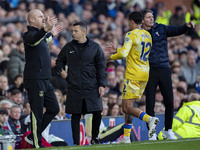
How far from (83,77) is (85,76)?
4 cm

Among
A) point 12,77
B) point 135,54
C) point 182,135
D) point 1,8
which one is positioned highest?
point 1,8

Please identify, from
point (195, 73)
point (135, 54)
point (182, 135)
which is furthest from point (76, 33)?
point (195, 73)

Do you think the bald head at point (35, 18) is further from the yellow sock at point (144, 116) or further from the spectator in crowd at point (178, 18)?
the spectator in crowd at point (178, 18)

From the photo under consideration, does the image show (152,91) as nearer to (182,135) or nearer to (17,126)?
(182,135)

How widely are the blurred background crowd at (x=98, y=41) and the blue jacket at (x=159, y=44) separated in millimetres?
622

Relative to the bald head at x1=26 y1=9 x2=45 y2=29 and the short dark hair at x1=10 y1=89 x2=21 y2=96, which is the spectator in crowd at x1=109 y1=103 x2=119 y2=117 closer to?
the short dark hair at x1=10 y1=89 x2=21 y2=96

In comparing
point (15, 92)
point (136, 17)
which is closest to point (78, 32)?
point (136, 17)

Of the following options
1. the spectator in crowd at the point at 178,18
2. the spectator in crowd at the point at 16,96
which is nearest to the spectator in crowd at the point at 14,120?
the spectator in crowd at the point at 16,96

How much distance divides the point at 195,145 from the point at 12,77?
556 centimetres

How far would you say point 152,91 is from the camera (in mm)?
7836

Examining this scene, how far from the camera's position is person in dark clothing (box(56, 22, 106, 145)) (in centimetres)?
743

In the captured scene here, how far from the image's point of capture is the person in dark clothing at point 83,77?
24.4 ft

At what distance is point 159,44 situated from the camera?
25.8 ft

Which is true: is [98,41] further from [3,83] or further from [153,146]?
[153,146]
